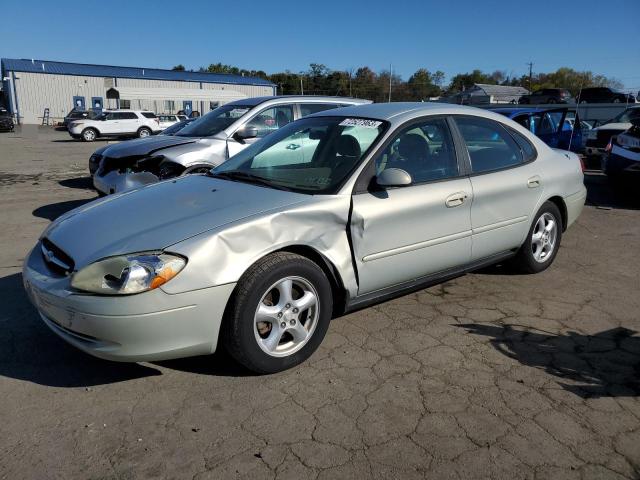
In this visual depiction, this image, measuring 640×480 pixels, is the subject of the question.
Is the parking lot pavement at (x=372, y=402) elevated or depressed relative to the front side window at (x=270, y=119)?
depressed

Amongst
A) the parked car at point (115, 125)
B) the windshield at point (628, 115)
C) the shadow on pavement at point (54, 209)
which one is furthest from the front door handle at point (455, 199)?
the parked car at point (115, 125)

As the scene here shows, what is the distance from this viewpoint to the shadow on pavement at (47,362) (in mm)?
3088

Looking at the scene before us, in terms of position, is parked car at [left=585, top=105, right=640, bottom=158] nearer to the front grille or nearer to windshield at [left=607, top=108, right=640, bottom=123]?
windshield at [left=607, top=108, right=640, bottom=123]

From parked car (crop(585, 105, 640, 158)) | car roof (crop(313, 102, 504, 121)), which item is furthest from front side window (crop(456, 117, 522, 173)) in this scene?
parked car (crop(585, 105, 640, 158))

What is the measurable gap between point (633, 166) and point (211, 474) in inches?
345

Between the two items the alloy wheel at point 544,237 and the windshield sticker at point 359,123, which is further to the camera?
the alloy wheel at point 544,237

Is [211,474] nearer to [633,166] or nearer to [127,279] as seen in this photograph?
[127,279]

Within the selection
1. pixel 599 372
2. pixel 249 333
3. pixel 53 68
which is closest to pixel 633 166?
pixel 599 372

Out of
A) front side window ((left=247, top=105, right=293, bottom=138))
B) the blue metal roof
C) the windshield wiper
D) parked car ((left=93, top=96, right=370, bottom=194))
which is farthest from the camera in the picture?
the blue metal roof

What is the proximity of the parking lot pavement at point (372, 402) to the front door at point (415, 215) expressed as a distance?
1.55ft

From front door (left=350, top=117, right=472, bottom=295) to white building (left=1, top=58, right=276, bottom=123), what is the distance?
40.2 meters

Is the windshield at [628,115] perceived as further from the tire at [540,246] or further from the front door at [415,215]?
the front door at [415,215]

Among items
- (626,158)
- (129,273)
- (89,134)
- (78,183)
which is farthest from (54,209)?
(89,134)

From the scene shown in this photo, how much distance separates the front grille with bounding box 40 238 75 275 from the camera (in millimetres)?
2935
